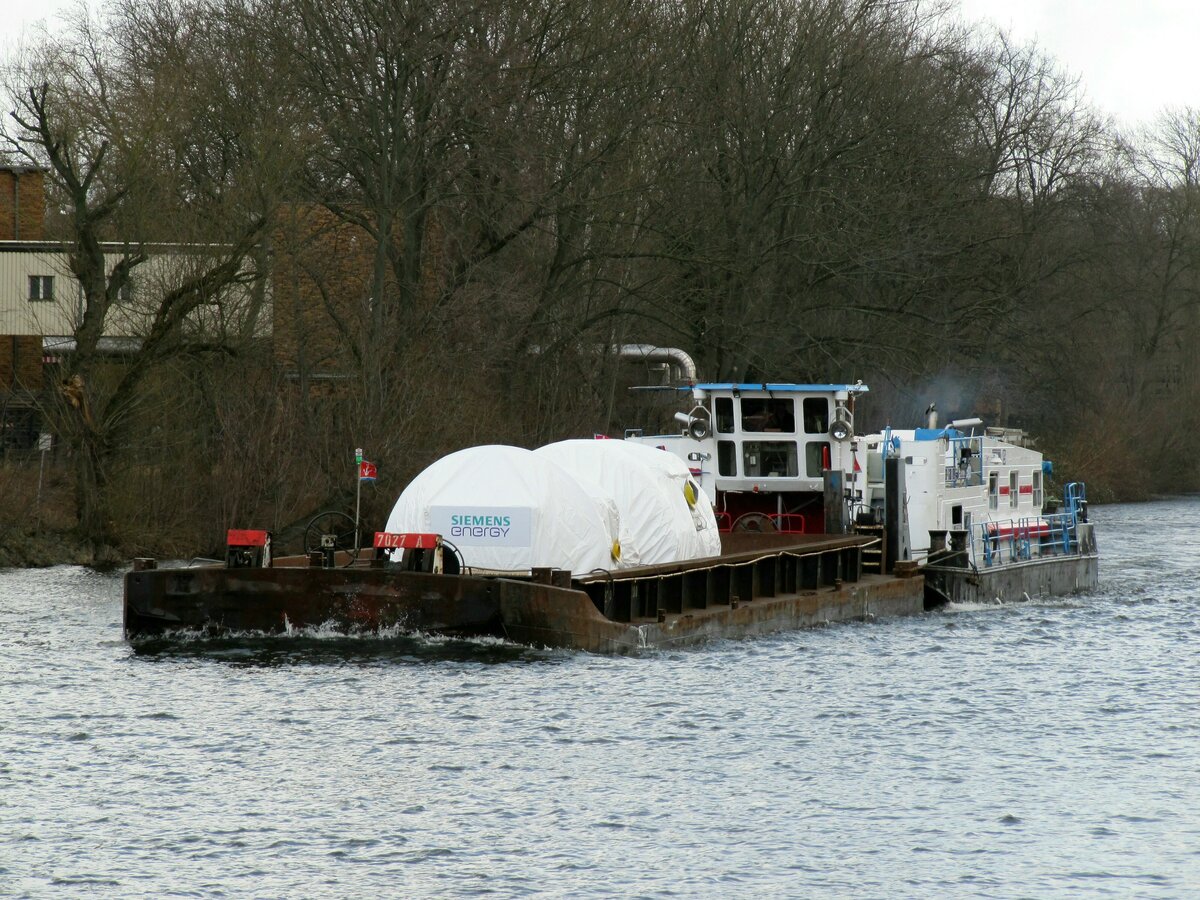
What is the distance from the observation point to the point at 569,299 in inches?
1750

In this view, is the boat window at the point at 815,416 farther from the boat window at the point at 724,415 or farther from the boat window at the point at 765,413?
the boat window at the point at 724,415

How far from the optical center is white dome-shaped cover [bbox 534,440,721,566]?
82.5 feet

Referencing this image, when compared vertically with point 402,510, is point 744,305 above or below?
above

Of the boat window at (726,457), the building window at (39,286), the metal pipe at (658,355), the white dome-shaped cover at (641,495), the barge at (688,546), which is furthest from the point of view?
the building window at (39,286)

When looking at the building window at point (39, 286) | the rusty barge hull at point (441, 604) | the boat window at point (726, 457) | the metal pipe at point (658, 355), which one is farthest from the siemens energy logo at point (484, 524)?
the building window at point (39, 286)

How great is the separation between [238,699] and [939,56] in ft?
141

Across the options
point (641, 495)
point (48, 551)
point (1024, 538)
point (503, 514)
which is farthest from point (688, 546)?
point (48, 551)

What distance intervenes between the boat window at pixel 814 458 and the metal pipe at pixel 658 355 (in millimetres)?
13341

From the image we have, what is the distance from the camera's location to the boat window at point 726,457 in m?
32.2

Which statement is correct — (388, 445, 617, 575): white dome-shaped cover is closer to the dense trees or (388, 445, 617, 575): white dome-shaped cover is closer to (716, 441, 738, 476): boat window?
(716, 441, 738, 476): boat window

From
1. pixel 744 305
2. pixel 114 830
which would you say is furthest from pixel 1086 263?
pixel 114 830

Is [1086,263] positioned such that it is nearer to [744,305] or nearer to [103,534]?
[744,305]

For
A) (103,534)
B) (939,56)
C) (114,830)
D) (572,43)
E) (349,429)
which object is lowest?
(114,830)

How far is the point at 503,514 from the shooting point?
23234 mm
